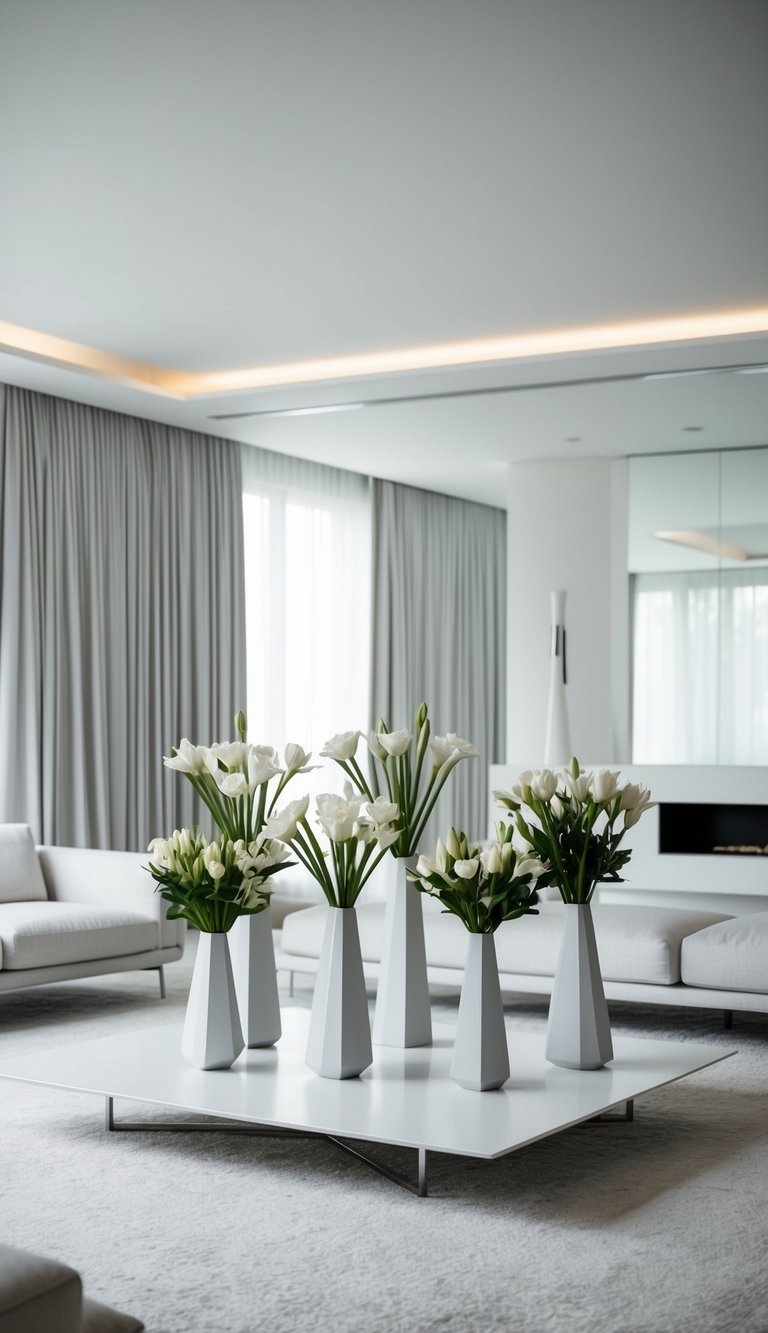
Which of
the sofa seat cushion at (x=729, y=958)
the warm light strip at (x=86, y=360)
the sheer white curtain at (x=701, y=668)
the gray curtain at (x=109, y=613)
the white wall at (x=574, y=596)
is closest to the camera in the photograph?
the sofa seat cushion at (x=729, y=958)

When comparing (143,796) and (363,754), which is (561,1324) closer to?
(143,796)

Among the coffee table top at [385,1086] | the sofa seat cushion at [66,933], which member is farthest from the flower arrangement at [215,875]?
the sofa seat cushion at [66,933]

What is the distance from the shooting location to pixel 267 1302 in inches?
96.2

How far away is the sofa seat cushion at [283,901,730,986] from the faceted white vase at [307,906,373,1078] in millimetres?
1402

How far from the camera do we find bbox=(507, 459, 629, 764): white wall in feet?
27.6

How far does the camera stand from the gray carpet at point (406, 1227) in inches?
95.3

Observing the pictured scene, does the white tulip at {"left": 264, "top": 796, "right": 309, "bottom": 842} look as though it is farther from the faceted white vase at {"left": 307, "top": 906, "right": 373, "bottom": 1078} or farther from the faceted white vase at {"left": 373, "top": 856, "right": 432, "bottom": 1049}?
the faceted white vase at {"left": 373, "top": 856, "right": 432, "bottom": 1049}

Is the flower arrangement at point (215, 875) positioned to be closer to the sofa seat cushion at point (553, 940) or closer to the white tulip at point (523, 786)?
the white tulip at point (523, 786)

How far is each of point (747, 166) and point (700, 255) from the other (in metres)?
0.84

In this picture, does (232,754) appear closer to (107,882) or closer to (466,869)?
(466,869)

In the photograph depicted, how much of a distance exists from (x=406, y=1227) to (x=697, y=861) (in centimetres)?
508

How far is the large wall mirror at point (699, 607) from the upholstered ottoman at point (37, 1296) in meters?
6.67

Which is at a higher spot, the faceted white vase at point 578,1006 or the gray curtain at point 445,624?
the gray curtain at point 445,624

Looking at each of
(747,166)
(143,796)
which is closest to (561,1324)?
(747,166)
